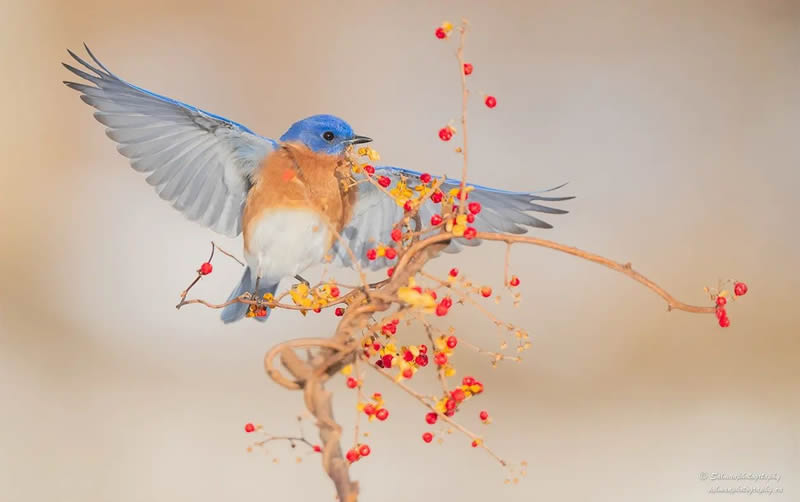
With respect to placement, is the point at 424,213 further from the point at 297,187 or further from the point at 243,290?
the point at 243,290

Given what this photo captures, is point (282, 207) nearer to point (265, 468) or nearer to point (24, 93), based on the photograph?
point (265, 468)

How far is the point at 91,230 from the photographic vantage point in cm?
241

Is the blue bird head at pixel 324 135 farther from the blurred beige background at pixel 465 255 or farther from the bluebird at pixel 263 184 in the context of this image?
the blurred beige background at pixel 465 255

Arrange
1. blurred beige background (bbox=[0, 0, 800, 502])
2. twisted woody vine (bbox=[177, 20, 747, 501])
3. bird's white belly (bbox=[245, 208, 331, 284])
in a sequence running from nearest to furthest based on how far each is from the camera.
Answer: twisted woody vine (bbox=[177, 20, 747, 501]), bird's white belly (bbox=[245, 208, 331, 284]), blurred beige background (bbox=[0, 0, 800, 502])

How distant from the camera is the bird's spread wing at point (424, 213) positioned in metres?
1.04

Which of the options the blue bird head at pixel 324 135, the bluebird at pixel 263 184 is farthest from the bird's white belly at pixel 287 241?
the blue bird head at pixel 324 135

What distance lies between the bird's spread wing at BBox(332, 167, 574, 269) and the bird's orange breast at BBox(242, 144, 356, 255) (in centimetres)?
5

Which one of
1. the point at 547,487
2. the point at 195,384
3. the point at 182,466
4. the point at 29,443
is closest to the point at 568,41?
the point at 547,487

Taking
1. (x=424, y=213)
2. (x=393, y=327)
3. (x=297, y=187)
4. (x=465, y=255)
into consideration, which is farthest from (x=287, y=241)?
(x=465, y=255)

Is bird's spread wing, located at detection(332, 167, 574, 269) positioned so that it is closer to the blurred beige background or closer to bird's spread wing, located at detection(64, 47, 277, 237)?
bird's spread wing, located at detection(64, 47, 277, 237)

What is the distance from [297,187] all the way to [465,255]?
1.37 metres

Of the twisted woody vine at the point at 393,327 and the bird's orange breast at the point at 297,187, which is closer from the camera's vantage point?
the twisted woody vine at the point at 393,327

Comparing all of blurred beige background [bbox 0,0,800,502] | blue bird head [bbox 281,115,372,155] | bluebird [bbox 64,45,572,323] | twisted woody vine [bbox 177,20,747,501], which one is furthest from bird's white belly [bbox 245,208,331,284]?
blurred beige background [bbox 0,0,800,502]

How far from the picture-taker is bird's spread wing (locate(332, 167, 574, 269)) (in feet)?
3.42
